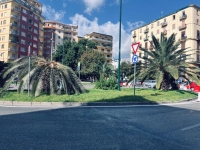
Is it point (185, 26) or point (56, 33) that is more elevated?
point (56, 33)

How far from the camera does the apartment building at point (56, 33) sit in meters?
79.8

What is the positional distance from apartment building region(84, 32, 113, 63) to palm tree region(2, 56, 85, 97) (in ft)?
233

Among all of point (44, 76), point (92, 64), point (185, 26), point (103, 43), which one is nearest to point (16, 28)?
point (92, 64)

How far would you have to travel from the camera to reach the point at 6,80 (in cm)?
1183

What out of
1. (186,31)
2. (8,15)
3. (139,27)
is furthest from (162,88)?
(8,15)

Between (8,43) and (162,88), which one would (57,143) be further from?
(8,43)

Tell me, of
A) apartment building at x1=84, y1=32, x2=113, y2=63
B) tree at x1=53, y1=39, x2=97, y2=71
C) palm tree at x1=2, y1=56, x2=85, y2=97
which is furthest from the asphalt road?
apartment building at x1=84, y1=32, x2=113, y2=63

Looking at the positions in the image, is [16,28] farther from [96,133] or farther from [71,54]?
[96,133]

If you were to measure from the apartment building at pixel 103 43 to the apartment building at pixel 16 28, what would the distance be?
27113 millimetres

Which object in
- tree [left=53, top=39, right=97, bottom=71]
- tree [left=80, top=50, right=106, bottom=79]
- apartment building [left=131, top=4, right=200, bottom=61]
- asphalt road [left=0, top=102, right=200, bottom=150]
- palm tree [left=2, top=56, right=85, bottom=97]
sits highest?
apartment building [left=131, top=4, right=200, bottom=61]

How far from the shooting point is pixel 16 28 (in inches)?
2334

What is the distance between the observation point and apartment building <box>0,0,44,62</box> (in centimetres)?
5712

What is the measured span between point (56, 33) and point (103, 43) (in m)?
23.2

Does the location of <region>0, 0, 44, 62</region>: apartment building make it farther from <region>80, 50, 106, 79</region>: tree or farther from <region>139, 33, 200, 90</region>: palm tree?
<region>139, 33, 200, 90</region>: palm tree
